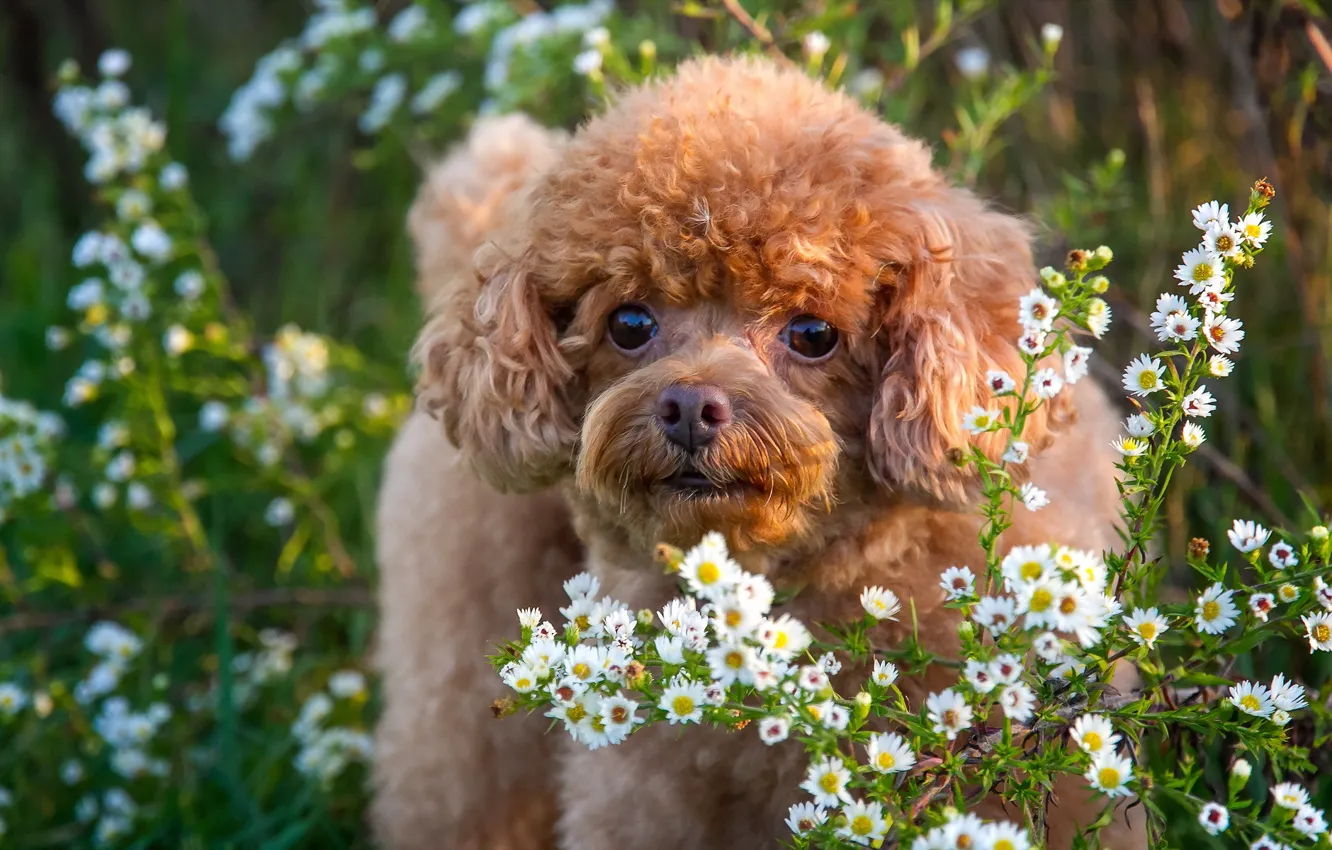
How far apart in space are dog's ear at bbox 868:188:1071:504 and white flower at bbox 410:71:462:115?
2.06m

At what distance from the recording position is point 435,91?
3881 millimetres

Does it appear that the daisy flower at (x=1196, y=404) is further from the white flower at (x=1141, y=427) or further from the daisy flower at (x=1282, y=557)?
the daisy flower at (x=1282, y=557)

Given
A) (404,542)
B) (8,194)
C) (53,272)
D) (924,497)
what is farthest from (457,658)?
(8,194)

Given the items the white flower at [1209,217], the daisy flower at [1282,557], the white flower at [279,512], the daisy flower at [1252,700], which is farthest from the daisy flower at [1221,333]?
the white flower at [279,512]

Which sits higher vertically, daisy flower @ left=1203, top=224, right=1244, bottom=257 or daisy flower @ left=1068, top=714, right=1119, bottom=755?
daisy flower @ left=1203, top=224, right=1244, bottom=257

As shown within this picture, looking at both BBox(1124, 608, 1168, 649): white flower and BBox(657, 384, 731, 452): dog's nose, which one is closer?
BBox(1124, 608, 1168, 649): white flower

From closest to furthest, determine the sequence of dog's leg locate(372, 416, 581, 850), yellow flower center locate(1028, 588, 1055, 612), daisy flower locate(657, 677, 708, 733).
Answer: yellow flower center locate(1028, 588, 1055, 612), daisy flower locate(657, 677, 708, 733), dog's leg locate(372, 416, 581, 850)

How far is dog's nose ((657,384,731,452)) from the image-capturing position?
1.95 metres

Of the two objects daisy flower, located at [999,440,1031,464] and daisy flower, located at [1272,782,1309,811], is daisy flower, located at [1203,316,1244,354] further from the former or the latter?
daisy flower, located at [1272,782,1309,811]

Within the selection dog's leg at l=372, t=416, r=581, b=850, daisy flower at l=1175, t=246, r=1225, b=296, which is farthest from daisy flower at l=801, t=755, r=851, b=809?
dog's leg at l=372, t=416, r=581, b=850

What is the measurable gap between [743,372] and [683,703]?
1.83 feet

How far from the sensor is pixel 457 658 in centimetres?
279

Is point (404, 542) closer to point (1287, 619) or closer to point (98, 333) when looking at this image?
point (98, 333)

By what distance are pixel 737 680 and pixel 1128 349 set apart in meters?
2.23
